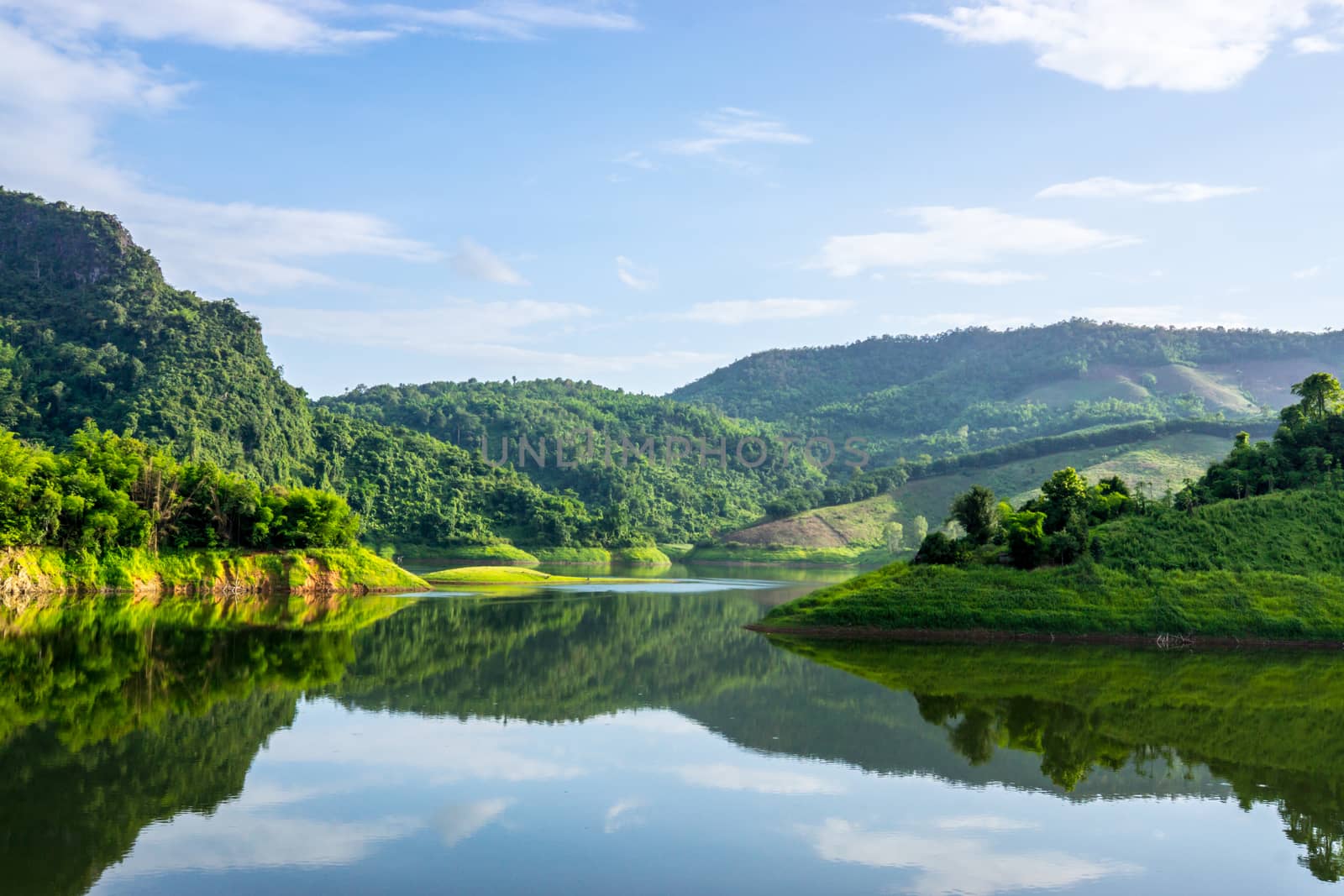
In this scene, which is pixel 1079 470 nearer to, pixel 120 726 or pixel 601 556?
pixel 601 556

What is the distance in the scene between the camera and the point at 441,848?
17250 millimetres

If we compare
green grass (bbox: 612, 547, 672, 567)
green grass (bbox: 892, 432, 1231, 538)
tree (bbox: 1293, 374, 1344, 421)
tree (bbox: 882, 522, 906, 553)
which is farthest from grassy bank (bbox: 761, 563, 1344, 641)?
tree (bbox: 882, 522, 906, 553)

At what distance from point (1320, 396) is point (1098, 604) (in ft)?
83.7

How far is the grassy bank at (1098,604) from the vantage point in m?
47.9

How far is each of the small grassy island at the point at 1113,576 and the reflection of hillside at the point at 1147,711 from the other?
2.72 m

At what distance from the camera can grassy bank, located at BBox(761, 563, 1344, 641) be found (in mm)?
47906

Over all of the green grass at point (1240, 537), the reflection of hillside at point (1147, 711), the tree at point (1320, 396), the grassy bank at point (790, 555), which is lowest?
the grassy bank at point (790, 555)

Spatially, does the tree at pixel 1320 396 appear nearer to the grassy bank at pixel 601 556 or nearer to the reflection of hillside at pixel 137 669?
the reflection of hillside at pixel 137 669

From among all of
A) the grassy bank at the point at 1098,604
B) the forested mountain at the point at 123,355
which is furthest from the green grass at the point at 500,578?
the grassy bank at the point at 1098,604

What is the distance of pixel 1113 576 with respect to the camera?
4988 centimetres

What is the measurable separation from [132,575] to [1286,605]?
2400 inches

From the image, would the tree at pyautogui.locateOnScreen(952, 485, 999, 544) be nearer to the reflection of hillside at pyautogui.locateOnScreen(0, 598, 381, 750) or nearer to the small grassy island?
the small grassy island

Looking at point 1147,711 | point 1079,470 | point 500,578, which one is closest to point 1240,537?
point 1147,711

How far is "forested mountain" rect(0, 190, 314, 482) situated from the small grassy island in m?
77.9
